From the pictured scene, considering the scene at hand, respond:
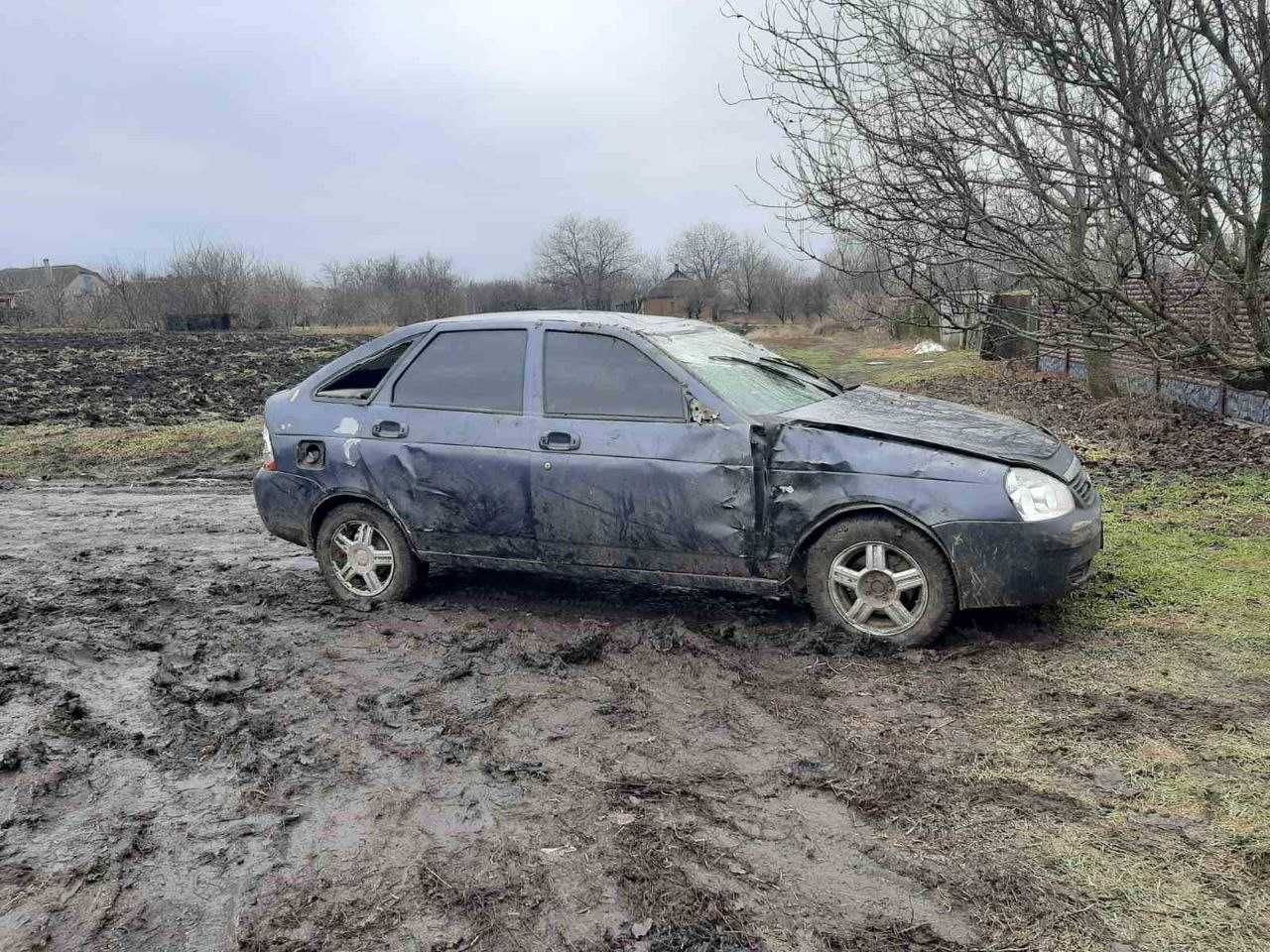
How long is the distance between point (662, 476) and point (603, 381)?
2.18 feet

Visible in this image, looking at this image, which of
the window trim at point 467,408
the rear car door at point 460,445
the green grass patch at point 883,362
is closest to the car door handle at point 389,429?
the rear car door at point 460,445

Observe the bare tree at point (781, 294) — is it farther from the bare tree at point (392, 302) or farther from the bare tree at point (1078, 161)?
the bare tree at point (1078, 161)

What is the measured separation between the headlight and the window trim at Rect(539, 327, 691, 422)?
163cm

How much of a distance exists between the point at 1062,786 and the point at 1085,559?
1.66 meters

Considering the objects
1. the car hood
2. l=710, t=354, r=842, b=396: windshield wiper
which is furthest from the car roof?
the car hood

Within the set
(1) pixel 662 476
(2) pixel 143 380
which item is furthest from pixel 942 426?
(2) pixel 143 380

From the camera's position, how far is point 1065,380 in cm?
1848

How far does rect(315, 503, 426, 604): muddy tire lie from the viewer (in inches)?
235

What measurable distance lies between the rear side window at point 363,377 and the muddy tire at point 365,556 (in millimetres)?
684

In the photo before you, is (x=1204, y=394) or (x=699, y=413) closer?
(x=699, y=413)

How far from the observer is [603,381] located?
17.9 feet

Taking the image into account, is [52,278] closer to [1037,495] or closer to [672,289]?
[672,289]

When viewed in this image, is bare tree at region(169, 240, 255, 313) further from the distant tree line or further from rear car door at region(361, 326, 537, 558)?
rear car door at region(361, 326, 537, 558)

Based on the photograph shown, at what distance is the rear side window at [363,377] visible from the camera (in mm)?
6078
